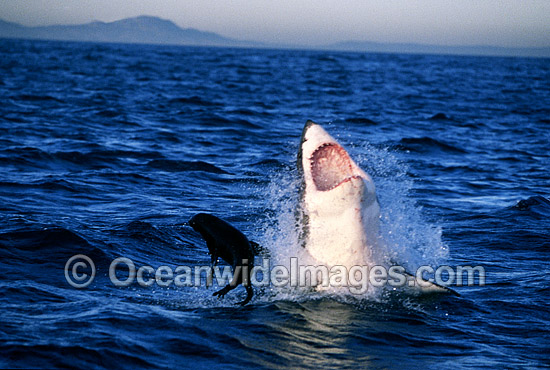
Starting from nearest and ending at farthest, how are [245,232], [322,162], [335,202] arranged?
[335,202] < [322,162] < [245,232]

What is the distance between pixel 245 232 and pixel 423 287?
4195 millimetres

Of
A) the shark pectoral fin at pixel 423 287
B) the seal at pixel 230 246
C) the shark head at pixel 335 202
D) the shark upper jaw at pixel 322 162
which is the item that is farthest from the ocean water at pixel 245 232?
the shark upper jaw at pixel 322 162


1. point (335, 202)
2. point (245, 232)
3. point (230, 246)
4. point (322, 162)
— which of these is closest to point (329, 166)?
point (322, 162)

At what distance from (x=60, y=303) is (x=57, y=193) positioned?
6519 millimetres

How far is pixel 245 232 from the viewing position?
11094mm

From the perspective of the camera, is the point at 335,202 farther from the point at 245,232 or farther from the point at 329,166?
the point at 245,232

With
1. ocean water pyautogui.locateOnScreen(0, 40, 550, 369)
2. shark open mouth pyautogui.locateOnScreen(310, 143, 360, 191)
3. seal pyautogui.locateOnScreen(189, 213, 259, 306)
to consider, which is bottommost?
ocean water pyautogui.locateOnScreen(0, 40, 550, 369)

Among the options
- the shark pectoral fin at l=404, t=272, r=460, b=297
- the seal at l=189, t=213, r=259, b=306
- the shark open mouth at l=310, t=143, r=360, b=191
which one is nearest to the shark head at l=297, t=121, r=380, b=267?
the shark open mouth at l=310, t=143, r=360, b=191

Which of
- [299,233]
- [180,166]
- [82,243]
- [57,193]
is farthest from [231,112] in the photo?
[299,233]

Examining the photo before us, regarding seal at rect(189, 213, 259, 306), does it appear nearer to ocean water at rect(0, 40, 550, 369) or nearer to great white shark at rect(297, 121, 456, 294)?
ocean water at rect(0, 40, 550, 369)

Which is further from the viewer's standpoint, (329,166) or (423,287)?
(423,287)

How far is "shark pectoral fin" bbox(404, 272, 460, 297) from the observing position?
24.2ft

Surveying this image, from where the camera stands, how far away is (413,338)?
22.5 ft

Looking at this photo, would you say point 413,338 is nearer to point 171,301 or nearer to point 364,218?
point 364,218
